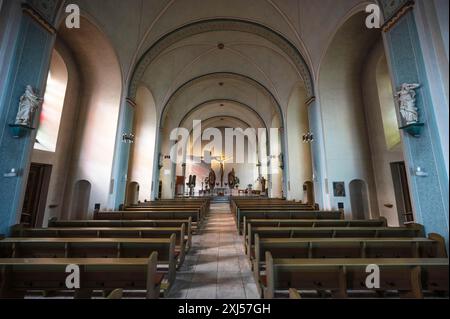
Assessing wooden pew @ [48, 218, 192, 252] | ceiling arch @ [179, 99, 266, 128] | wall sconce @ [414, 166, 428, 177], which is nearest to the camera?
wall sconce @ [414, 166, 428, 177]

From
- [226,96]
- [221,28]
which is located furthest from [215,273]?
[226,96]

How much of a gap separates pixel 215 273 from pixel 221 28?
9.38 metres

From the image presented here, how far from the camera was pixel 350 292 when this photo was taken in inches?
110

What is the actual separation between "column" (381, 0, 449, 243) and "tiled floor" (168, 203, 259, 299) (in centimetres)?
312

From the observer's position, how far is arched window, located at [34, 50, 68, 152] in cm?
721

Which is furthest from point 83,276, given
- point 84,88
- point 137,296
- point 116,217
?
point 84,88

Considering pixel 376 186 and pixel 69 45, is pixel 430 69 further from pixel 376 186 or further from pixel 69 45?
pixel 69 45

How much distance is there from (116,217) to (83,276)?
407 cm

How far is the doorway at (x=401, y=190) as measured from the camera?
6723 mm

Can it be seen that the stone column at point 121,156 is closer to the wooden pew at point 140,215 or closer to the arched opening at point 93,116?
the arched opening at point 93,116

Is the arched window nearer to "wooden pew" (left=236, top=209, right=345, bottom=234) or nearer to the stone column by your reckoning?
the stone column

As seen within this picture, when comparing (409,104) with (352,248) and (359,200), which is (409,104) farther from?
(359,200)
